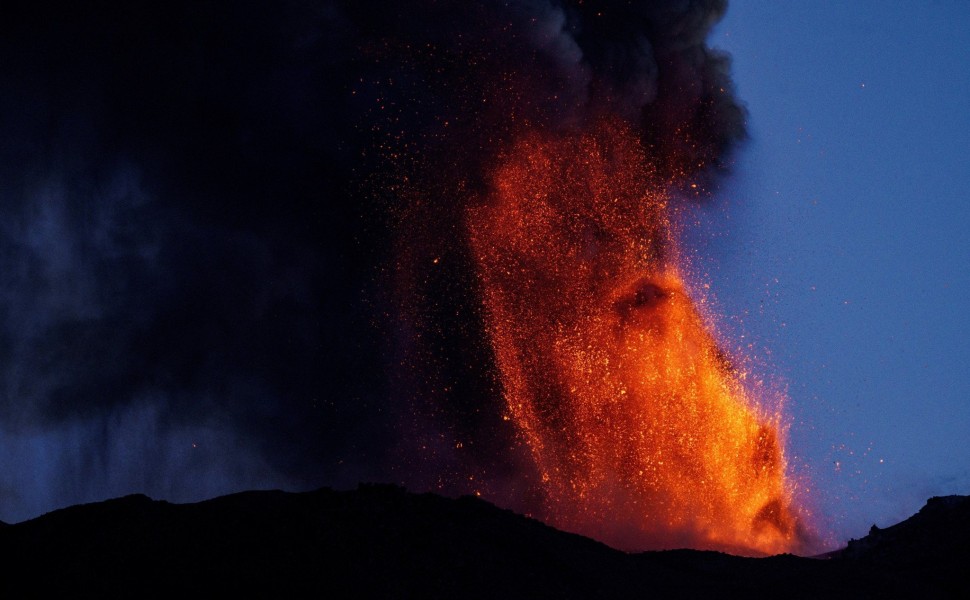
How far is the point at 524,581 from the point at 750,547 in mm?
17182

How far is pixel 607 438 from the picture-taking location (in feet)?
109

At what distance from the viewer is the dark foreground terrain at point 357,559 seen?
1248 cm

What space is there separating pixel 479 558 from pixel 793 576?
6.96 metres

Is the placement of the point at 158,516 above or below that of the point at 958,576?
above

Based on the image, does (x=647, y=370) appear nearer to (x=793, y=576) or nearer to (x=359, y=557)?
(x=793, y=576)

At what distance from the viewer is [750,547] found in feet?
92.3

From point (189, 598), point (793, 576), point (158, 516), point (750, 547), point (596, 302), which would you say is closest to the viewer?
point (189, 598)

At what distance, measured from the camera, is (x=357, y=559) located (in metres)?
13.1

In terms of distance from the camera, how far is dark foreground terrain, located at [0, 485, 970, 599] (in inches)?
492

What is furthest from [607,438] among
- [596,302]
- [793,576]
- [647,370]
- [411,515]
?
[411,515]

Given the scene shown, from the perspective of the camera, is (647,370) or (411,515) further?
(647,370)

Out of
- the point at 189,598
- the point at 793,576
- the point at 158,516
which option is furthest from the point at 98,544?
the point at 793,576

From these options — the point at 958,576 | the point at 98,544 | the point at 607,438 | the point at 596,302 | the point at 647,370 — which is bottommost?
the point at 958,576

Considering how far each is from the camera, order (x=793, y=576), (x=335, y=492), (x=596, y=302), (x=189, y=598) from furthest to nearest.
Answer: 1. (x=596, y=302)
2. (x=793, y=576)
3. (x=335, y=492)
4. (x=189, y=598)
